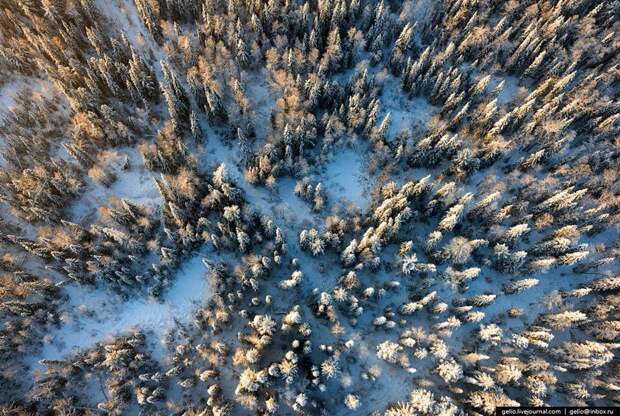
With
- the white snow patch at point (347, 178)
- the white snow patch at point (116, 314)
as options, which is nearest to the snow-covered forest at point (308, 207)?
the white snow patch at point (116, 314)

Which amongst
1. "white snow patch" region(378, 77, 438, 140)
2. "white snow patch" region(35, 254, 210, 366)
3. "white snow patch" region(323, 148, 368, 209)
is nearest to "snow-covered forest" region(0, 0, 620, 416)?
"white snow patch" region(35, 254, 210, 366)

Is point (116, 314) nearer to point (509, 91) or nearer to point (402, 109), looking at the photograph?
point (402, 109)

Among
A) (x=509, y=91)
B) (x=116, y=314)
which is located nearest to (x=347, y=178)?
(x=509, y=91)

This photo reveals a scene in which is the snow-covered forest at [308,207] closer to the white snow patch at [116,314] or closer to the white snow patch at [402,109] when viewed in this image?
the white snow patch at [116,314]

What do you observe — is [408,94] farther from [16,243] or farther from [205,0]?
[16,243]

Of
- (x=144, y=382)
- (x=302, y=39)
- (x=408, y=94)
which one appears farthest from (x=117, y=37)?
(x=144, y=382)

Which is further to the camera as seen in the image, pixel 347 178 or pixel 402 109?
pixel 402 109
